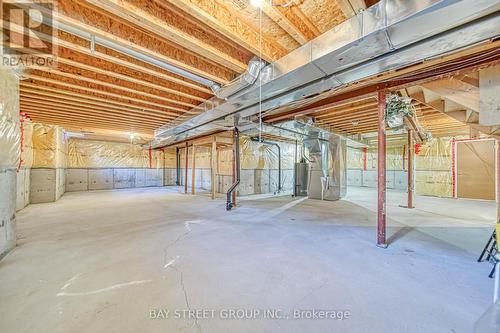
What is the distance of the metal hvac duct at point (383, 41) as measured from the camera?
1340 millimetres

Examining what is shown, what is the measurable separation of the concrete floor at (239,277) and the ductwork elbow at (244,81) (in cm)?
205

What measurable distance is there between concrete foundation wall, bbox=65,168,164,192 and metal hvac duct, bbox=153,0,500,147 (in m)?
9.20

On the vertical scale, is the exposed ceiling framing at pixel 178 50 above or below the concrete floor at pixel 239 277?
above

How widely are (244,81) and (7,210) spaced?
3.16m

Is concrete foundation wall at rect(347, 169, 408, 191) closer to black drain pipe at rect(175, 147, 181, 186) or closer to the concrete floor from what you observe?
the concrete floor

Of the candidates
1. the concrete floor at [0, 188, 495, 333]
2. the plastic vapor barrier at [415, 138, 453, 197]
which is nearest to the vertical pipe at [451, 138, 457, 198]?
the plastic vapor barrier at [415, 138, 453, 197]

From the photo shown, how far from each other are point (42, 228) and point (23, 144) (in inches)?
112

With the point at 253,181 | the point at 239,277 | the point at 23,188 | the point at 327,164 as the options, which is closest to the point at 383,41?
the point at 239,277

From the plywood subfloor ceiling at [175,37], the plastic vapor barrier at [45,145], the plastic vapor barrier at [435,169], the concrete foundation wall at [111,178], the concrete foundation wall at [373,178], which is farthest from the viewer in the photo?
the concrete foundation wall at [373,178]

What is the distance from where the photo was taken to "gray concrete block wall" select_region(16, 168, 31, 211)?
4.44 meters

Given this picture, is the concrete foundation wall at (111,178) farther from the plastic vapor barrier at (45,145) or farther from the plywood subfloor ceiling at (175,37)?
the plywood subfloor ceiling at (175,37)

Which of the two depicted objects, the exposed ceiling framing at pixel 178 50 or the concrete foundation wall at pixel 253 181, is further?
the concrete foundation wall at pixel 253 181

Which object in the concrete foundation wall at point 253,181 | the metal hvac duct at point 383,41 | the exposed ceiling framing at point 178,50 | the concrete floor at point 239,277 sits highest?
the exposed ceiling framing at point 178,50

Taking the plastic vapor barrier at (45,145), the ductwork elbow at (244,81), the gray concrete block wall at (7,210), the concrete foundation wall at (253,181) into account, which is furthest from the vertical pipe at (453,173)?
the plastic vapor barrier at (45,145)
